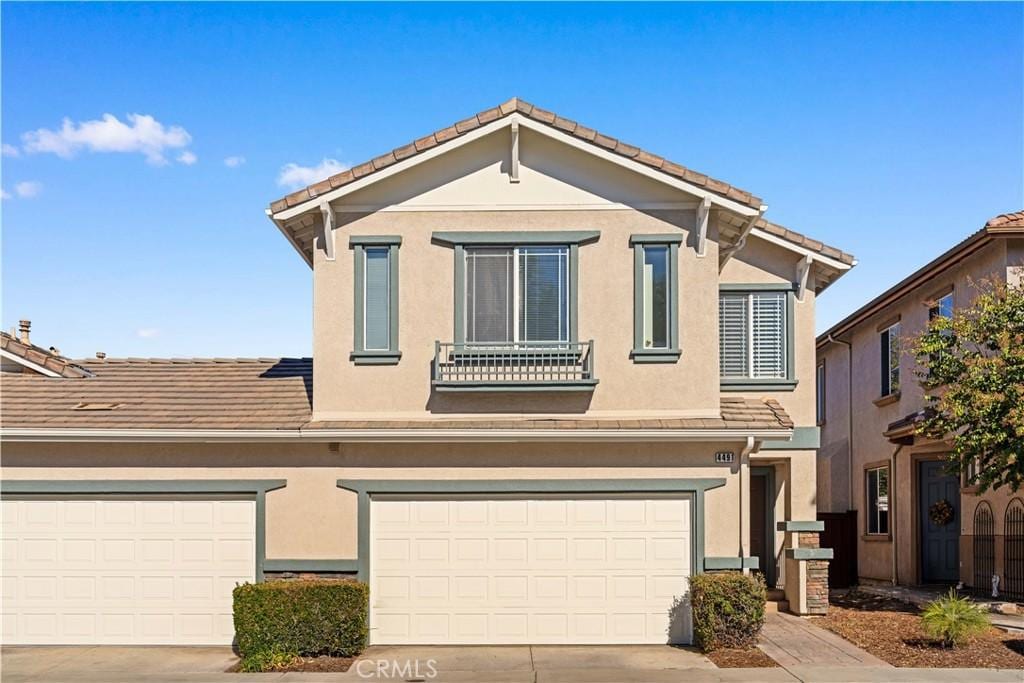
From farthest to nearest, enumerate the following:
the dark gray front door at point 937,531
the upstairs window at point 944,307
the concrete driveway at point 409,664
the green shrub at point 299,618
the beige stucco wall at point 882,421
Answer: the dark gray front door at point 937,531
the upstairs window at point 944,307
the beige stucco wall at point 882,421
the green shrub at point 299,618
the concrete driveway at point 409,664

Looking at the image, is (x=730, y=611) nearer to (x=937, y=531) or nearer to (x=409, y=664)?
(x=409, y=664)

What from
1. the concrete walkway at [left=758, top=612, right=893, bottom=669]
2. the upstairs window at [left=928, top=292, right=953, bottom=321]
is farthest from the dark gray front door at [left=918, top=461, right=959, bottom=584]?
the concrete walkway at [left=758, top=612, right=893, bottom=669]

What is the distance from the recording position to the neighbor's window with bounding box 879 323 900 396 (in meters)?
23.9

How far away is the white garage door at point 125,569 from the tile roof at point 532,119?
174 inches

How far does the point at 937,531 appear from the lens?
882 inches

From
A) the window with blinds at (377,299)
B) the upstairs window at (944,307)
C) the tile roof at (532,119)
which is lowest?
the window with blinds at (377,299)

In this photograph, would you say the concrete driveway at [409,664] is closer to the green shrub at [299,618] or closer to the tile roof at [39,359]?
the green shrub at [299,618]

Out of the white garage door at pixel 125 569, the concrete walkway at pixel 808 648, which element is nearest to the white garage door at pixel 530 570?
the concrete walkway at pixel 808 648

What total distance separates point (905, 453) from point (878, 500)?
7.68 ft

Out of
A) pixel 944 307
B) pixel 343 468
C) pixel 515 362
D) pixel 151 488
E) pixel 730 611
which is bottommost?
pixel 730 611

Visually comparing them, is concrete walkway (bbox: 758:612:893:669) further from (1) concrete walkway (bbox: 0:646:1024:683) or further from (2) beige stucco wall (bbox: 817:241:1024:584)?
(2) beige stucco wall (bbox: 817:241:1024:584)

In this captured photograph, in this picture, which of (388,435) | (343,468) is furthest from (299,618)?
(388,435)

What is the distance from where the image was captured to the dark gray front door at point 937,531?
22.0m

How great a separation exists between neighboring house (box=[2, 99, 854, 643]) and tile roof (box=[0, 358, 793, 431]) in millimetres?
94
